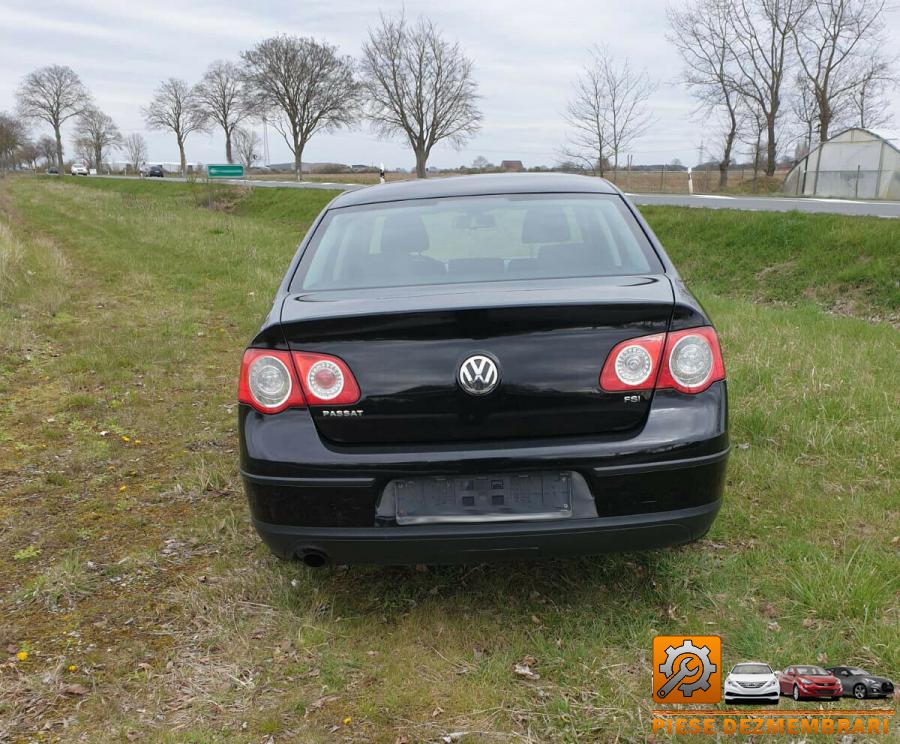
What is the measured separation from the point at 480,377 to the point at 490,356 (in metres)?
0.08

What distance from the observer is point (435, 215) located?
11.1 feet

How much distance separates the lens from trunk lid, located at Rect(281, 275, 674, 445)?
2.45 metres

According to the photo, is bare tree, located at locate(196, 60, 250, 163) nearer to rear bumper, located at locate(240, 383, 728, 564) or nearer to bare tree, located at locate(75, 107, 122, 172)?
bare tree, located at locate(75, 107, 122, 172)

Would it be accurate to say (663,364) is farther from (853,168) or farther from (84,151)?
(84,151)

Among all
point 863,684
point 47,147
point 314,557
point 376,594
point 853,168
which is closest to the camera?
point 863,684

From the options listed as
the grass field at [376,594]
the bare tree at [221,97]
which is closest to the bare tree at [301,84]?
the bare tree at [221,97]

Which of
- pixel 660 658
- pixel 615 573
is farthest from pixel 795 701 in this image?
pixel 615 573

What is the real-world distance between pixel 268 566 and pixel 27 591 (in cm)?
99

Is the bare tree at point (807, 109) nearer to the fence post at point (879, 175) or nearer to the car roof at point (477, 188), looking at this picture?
the fence post at point (879, 175)

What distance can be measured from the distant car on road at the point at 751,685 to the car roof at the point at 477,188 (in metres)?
2.09

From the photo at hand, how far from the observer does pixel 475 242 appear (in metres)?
3.28

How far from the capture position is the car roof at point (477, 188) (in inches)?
138

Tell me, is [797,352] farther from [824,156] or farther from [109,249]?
[824,156]

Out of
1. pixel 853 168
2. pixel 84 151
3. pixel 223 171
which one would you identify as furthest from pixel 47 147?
pixel 853 168
